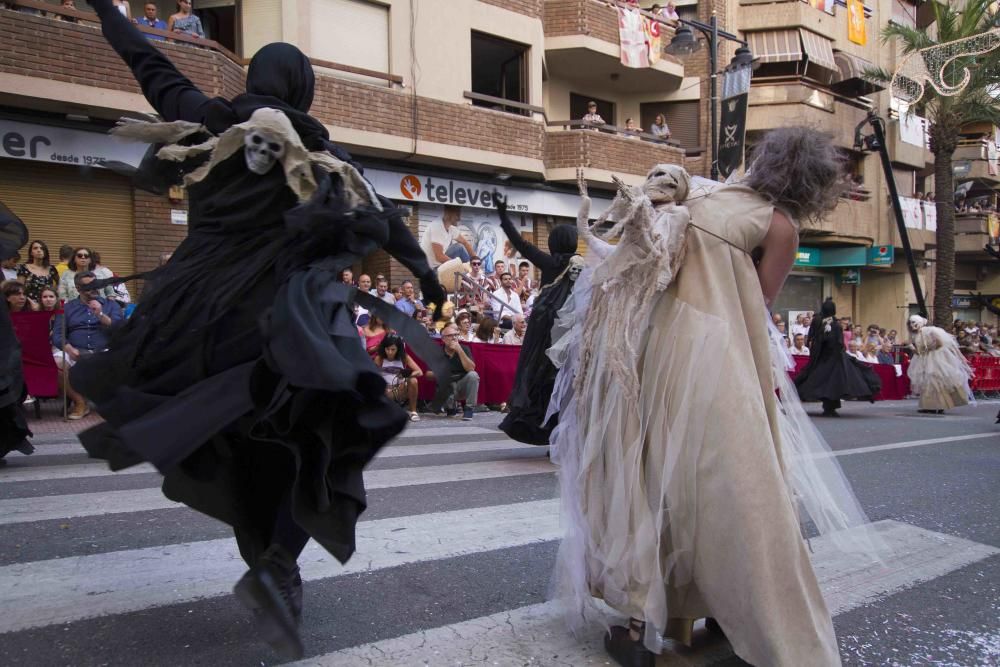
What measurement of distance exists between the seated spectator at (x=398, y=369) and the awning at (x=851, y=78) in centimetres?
2414

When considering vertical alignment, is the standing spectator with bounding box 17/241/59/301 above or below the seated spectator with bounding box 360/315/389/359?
above

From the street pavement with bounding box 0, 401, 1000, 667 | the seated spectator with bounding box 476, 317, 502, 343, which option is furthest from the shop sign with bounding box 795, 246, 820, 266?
the street pavement with bounding box 0, 401, 1000, 667

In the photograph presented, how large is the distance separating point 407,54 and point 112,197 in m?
6.59

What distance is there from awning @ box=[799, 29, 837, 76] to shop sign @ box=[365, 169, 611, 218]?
12.1 m

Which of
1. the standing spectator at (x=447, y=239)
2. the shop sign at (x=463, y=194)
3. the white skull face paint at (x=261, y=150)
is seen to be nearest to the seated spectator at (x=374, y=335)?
the shop sign at (x=463, y=194)

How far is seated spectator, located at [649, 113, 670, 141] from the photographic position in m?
21.2

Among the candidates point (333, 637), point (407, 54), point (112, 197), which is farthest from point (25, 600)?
point (407, 54)

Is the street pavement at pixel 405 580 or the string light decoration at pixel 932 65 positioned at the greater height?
the string light decoration at pixel 932 65

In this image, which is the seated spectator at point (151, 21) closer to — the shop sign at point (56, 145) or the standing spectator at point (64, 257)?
the shop sign at point (56, 145)

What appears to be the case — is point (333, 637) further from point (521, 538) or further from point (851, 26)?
point (851, 26)

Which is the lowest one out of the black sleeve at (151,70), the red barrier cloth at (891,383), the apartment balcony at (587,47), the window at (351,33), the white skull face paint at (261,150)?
the red barrier cloth at (891,383)

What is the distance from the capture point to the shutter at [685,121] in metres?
23.2

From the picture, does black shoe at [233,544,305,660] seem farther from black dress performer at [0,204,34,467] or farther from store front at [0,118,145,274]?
store front at [0,118,145,274]

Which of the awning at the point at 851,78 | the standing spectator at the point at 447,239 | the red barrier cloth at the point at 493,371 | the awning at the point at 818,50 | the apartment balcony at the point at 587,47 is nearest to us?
the red barrier cloth at the point at 493,371
